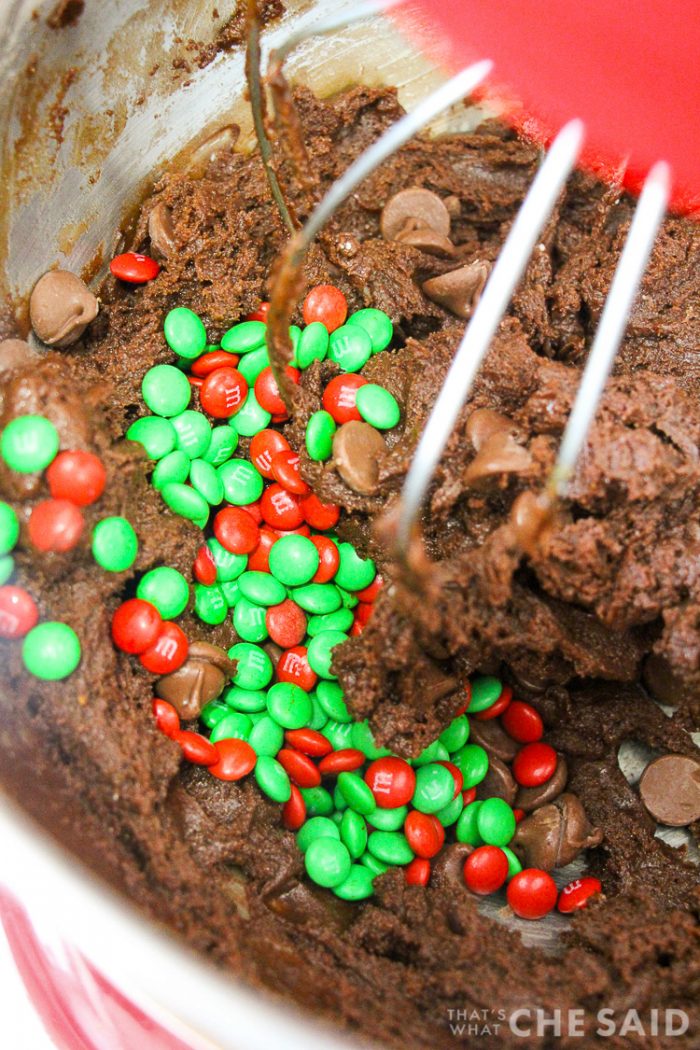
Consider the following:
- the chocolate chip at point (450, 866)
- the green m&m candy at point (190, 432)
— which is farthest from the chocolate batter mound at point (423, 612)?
the green m&m candy at point (190, 432)

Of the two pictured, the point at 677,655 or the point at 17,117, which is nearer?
the point at 677,655

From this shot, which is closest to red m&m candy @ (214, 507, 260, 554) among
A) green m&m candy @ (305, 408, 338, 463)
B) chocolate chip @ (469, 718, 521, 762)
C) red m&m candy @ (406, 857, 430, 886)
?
green m&m candy @ (305, 408, 338, 463)

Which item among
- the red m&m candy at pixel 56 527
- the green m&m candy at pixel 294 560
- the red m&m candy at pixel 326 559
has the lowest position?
the red m&m candy at pixel 326 559

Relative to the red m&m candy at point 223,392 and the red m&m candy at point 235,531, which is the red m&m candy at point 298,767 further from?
the red m&m candy at point 223,392

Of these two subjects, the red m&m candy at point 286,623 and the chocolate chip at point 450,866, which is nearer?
the chocolate chip at point 450,866

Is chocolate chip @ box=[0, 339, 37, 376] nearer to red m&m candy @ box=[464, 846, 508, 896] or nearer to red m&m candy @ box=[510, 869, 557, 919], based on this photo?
red m&m candy @ box=[464, 846, 508, 896]

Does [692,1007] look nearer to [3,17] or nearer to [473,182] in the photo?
[473,182]

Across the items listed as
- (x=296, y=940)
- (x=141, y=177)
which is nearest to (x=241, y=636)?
(x=296, y=940)
